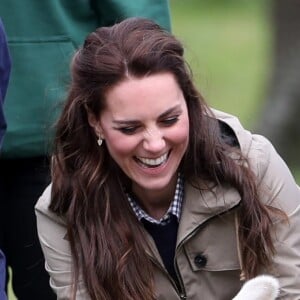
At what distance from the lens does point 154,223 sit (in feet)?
15.6

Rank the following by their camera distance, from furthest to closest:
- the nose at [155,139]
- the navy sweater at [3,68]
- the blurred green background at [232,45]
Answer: the blurred green background at [232,45]
the nose at [155,139]
the navy sweater at [3,68]

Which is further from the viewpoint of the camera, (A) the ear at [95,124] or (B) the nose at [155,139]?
(A) the ear at [95,124]

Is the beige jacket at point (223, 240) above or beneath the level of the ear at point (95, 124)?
beneath

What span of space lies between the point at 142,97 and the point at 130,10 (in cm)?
67

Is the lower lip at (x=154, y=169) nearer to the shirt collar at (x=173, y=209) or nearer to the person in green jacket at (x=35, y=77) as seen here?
the shirt collar at (x=173, y=209)

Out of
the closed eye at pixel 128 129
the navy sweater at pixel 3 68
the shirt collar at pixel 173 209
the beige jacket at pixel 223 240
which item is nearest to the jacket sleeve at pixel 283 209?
the beige jacket at pixel 223 240

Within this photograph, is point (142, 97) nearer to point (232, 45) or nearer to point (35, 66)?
point (35, 66)

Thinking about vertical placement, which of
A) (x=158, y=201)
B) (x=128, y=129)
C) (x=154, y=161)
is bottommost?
(x=158, y=201)

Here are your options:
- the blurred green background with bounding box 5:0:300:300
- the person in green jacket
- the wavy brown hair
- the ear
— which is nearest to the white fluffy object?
the wavy brown hair

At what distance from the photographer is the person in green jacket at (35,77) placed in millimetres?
4961

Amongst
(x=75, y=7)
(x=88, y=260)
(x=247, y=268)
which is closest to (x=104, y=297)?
(x=88, y=260)

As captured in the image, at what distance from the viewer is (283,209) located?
15.5 feet

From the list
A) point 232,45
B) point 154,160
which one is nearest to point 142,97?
point 154,160

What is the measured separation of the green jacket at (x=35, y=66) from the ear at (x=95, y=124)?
0.27m
